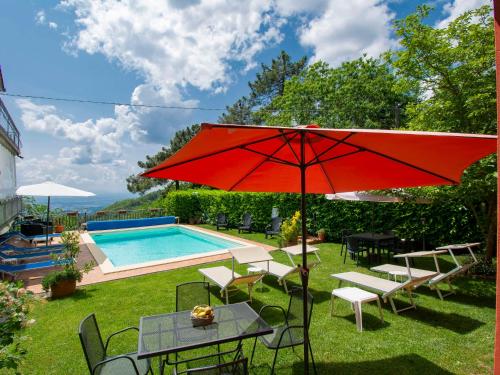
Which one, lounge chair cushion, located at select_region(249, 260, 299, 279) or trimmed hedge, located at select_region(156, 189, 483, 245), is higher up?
trimmed hedge, located at select_region(156, 189, 483, 245)

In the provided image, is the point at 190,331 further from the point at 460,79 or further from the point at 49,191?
the point at 49,191

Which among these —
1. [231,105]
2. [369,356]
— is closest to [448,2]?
[369,356]

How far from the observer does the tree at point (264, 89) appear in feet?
109

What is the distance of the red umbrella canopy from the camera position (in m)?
2.44

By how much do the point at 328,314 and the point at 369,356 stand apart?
4.53 feet

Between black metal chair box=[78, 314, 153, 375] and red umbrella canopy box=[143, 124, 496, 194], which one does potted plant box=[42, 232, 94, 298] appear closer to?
black metal chair box=[78, 314, 153, 375]

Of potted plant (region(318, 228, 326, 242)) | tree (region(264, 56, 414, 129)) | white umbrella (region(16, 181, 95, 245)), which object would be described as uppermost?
tree (region(264, 56, 414, 129))

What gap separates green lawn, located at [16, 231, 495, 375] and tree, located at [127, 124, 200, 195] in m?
28.6

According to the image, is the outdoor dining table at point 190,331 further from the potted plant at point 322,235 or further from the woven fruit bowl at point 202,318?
the potted plant at point 322,235

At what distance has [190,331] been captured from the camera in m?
3.28

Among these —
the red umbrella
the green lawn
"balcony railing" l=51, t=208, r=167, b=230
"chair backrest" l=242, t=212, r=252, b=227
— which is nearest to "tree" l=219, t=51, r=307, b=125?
"balcony railing" l=51, t=208, r=167, b=230

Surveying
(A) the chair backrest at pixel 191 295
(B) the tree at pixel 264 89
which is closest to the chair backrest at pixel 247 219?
(A) the chair backrest at pixel 191 295

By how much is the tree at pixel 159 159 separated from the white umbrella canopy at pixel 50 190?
920 inches

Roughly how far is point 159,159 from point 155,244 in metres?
22.4
